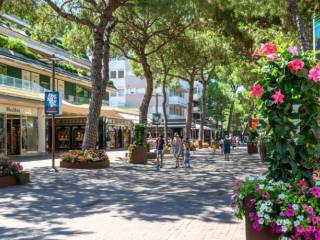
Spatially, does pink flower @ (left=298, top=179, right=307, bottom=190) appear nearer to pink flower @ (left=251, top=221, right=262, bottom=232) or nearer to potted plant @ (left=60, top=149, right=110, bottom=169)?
pink flower @ (left=251, top=221, right=262, bottom=232)

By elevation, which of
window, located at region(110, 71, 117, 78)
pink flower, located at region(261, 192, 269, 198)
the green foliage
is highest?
window, located at region(110, 71, 117, 78)

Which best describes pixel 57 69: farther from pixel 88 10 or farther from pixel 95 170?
pixel 95 170

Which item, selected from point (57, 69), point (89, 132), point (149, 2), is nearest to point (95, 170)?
point (89, 132)

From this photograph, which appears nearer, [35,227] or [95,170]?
[35,227]

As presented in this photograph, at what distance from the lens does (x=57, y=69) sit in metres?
41.0

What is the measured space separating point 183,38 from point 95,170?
1246cm

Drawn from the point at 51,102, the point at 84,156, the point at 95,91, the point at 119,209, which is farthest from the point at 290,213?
the point at 95,91

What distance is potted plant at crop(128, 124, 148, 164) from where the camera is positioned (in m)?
25.9

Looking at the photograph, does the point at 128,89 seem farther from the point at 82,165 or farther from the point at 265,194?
the point at 265,194

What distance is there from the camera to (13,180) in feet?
49.4

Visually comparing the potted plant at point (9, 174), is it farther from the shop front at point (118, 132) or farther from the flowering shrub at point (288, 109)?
the shop front at point (118, 132)

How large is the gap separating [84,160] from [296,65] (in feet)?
52.4

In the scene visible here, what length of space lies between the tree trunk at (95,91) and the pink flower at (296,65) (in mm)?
16949

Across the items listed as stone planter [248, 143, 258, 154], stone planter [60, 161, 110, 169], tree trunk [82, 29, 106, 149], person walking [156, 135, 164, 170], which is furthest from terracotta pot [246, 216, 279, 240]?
stone planter [248, 143, 258, 154]
